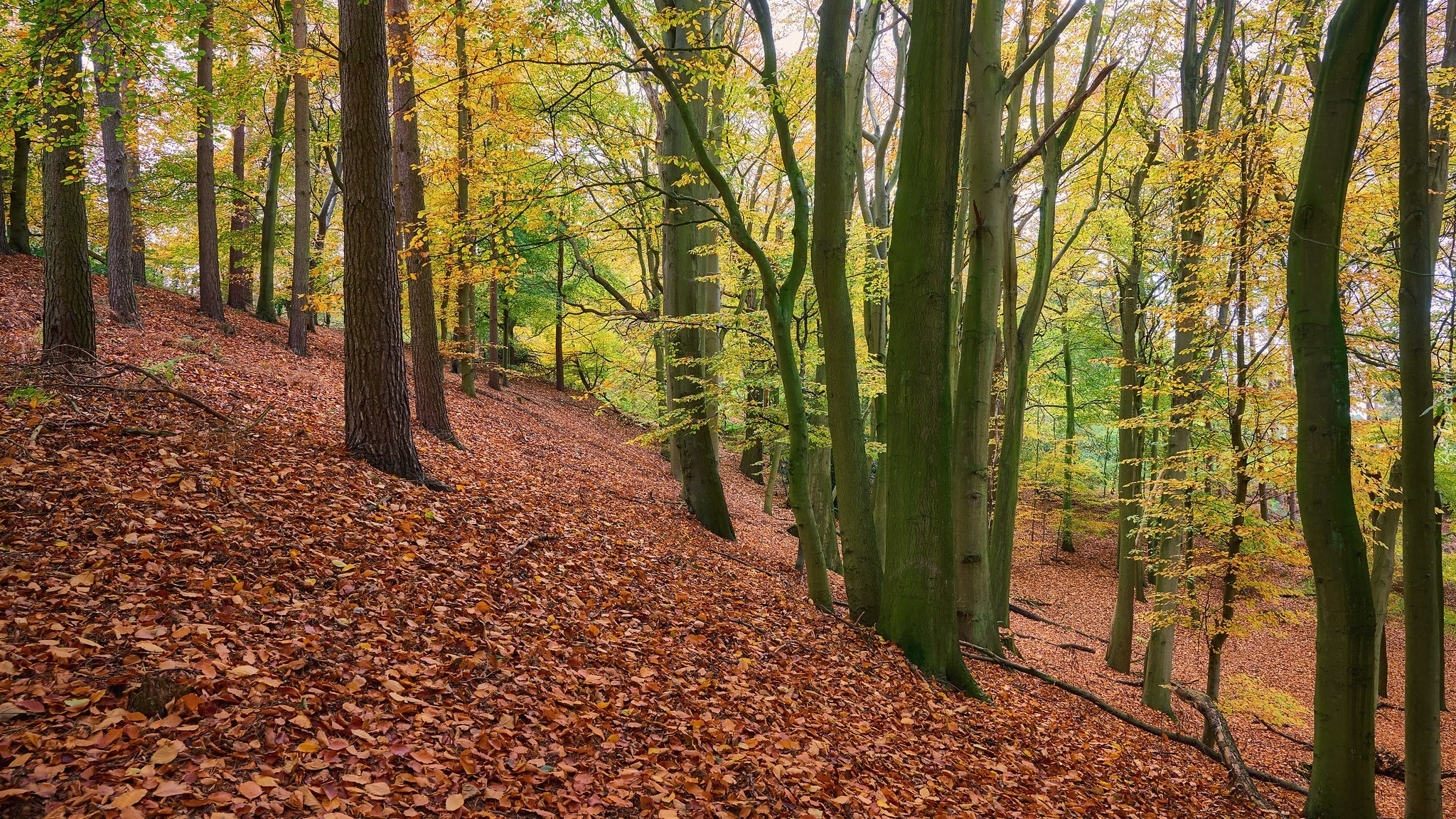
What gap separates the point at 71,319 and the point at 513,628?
4842mm

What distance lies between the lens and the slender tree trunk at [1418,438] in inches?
208

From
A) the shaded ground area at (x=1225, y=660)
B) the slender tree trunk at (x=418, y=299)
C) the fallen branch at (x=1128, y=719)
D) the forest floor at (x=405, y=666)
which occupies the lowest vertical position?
the shaded ground area at (x=1225, y=660)

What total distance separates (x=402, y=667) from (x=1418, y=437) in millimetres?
7308

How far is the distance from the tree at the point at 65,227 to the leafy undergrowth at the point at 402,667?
1.52 feet

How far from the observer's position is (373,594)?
432 centimetres

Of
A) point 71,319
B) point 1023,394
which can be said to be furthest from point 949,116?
point 71,319

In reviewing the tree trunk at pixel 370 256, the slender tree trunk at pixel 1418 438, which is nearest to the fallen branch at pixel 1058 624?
the slender tree trunk at pixel 1418 438

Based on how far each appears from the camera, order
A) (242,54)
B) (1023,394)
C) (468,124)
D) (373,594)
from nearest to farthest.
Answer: (373,594)
(1023,394)
(242,54)
(468,124)

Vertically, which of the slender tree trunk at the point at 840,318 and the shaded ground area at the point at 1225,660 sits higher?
the slender tree trunk at the point at 840,318

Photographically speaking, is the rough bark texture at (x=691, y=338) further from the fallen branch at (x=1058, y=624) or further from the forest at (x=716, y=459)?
the fallen branch at (x=1058, y=624)

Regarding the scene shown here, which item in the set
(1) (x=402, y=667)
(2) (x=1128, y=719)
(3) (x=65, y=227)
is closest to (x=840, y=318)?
(1) (x=402, y=667)

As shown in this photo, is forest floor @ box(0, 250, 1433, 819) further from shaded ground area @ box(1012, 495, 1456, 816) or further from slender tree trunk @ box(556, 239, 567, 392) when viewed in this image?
slender tree trunk @ box(556, 239, 567, 392)

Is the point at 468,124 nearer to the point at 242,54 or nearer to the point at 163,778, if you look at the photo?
the point at 242,54

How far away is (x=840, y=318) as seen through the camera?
675 cm
